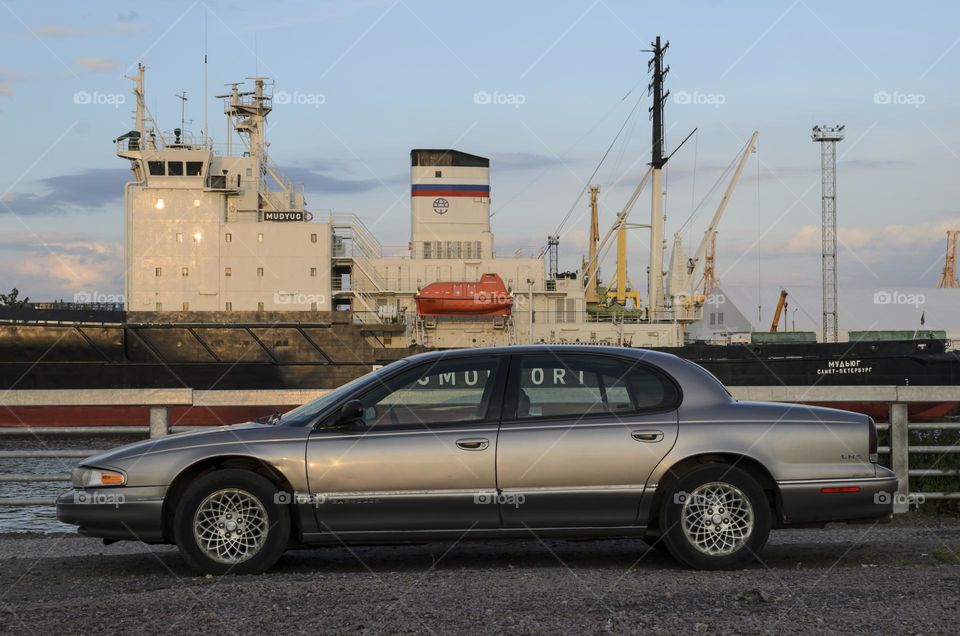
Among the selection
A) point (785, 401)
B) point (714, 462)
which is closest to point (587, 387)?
point (714, 462)

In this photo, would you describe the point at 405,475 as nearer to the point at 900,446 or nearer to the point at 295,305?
the point at 900,446

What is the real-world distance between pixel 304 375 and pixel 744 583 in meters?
26.5

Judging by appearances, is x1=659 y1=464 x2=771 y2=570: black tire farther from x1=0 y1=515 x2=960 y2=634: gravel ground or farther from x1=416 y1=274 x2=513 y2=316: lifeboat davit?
x1=416 y1=274 x2=513 y2=316: lifeboat davit

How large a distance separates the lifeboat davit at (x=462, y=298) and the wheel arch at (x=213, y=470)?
2676 cm

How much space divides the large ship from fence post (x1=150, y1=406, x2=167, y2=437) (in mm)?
20089

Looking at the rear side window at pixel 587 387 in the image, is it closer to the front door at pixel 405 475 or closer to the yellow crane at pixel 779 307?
the front door at pixel 405 475

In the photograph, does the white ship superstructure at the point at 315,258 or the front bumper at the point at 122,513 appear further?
the white ship superstructure at the point at 315,258

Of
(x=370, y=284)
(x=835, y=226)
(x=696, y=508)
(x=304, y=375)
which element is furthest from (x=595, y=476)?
(x=835, y=226)

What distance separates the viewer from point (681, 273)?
43875 mm

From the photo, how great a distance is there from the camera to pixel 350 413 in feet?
18.8

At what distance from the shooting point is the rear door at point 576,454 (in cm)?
573

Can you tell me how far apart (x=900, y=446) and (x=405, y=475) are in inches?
163

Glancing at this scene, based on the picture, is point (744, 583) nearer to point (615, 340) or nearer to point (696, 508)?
point (696, 508)

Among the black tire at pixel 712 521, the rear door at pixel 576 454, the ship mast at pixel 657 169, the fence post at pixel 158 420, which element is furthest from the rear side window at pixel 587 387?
the ship mast at pixel 657 169
